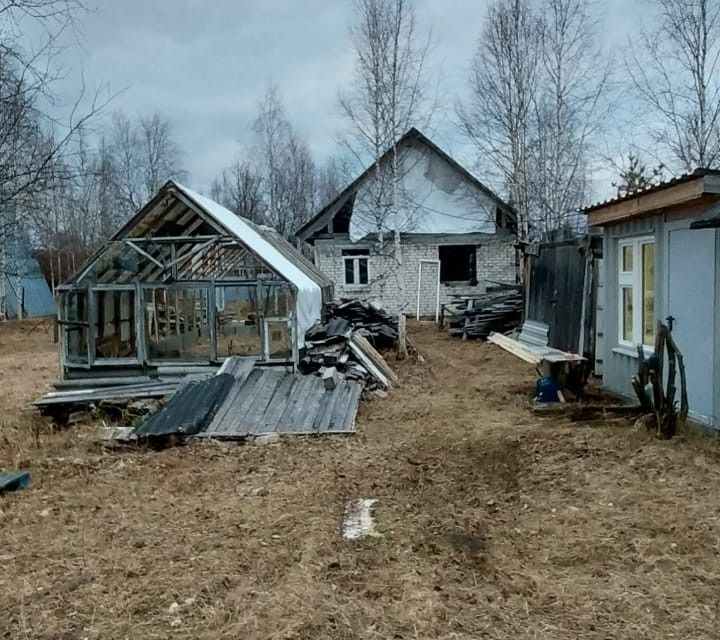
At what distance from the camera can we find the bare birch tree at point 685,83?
15.0 meters

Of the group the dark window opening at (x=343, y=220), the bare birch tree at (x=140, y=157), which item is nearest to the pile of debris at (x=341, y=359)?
the dark window opening at (x=343, y=220)

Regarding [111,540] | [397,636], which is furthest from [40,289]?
[397,636]

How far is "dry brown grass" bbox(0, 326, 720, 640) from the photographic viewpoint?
129 inches

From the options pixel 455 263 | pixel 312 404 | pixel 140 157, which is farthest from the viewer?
pixel 140 157

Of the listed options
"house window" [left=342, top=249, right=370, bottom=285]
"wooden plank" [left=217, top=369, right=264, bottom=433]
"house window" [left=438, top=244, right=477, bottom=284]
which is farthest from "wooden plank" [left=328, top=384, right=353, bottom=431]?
"house window" [left=438, top=244, right=477, bottom=284]

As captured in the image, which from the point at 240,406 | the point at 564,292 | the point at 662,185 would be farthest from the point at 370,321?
the point at 662,185

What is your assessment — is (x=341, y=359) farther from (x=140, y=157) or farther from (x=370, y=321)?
(x=140, y=157)

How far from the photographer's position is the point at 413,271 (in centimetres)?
2223

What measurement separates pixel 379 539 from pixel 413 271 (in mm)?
18322

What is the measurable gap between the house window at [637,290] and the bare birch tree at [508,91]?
1060 cm

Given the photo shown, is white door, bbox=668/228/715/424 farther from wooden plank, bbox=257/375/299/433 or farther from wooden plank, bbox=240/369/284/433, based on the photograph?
wooden plank, bbox=240/369/284/433

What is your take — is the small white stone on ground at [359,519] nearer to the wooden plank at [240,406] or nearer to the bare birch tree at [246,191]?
the wooden plank at [240,406]

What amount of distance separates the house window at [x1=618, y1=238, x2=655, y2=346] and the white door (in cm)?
62

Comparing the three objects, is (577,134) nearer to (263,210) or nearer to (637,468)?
(637,468)
